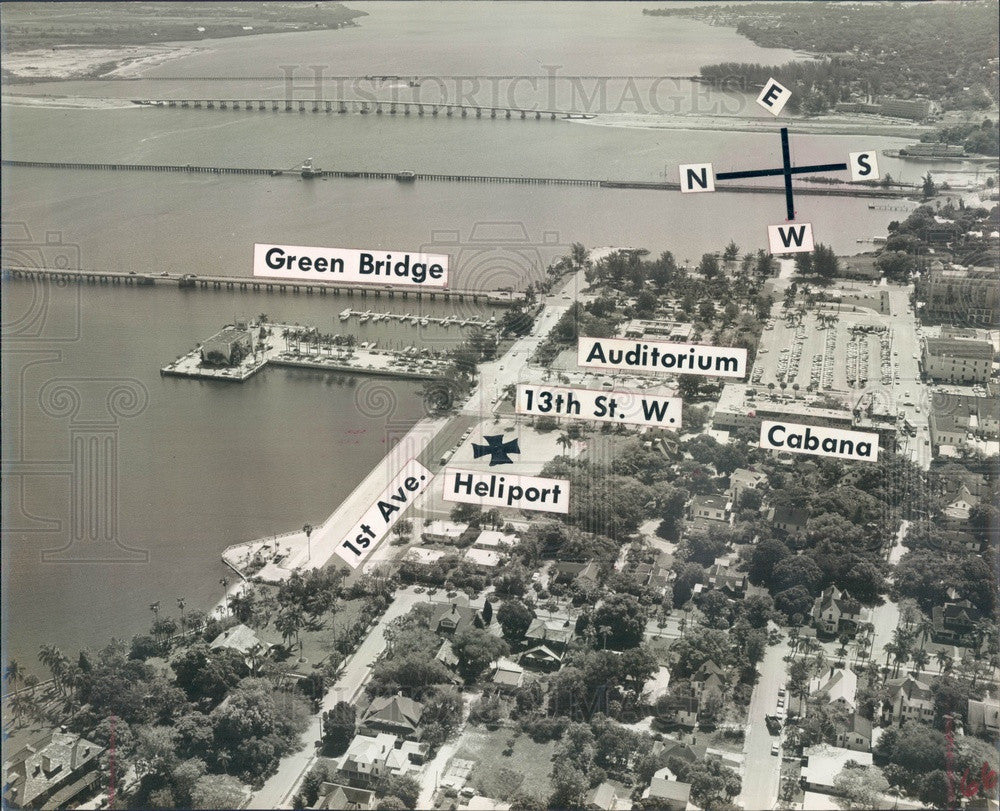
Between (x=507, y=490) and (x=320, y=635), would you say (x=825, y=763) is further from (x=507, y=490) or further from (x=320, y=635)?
(x=320, y=635)

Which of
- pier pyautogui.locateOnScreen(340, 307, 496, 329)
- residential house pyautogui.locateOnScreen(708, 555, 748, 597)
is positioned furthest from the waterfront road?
pier pyautogui.locateOnScreen(340, 307, 496, 329)

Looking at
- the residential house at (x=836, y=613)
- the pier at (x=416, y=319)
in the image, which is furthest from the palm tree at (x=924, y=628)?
the pier at (x=416, y=319)

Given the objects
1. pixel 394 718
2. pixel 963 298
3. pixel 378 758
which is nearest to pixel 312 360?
pixel 394 718

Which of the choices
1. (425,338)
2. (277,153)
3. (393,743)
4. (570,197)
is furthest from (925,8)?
(393,743)

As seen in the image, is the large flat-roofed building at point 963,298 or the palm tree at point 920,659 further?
the large flat-roofed building at point 963,298

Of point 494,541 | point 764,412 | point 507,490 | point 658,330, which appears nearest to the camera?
point 507,490

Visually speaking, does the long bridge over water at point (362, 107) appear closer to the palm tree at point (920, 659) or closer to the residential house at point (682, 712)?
the palm tree at point (920, 659)

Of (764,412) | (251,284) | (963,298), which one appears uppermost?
(963,298)
